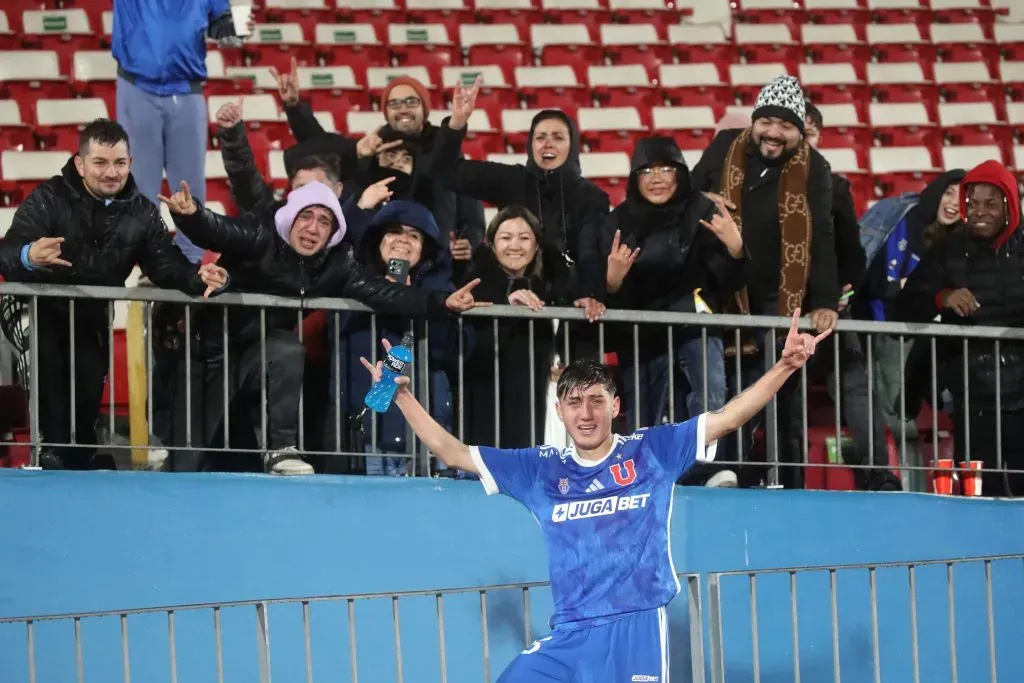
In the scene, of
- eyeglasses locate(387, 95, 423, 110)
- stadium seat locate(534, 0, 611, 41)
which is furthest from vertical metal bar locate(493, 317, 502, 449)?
stadium seat locate(534, 0, 611, 41)

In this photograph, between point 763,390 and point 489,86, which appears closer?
point 763,390

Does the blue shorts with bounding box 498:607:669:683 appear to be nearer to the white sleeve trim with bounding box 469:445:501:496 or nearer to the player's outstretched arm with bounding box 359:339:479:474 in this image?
the white sleeve trim with bounding box 469:445:501:496

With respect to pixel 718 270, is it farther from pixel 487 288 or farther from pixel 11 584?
pixel 11 584

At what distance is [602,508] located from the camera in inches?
229

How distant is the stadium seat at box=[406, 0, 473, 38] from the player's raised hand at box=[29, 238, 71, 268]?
300 inches

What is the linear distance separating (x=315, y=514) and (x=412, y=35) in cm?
735

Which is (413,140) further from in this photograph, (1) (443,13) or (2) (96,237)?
(1) (443,13)

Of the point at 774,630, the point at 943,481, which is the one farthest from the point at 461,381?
the point at 943,481

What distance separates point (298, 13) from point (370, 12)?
0.60 m

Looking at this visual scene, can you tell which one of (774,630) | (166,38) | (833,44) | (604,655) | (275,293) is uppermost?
(833,44)

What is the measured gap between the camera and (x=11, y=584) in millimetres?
6699

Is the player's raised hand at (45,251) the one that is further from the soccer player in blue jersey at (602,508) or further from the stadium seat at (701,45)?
the stadium seat at (701,45)

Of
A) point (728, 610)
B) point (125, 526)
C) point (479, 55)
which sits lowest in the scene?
point (728, 610)

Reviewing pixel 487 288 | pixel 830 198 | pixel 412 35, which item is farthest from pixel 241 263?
pixel 412 35
